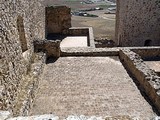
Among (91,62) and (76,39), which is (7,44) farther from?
(76,39)

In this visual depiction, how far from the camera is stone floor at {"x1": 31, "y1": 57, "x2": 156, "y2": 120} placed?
7.23m

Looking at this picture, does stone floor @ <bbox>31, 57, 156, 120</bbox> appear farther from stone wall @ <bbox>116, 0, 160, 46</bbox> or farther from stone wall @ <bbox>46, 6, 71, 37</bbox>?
stone wall @ <bbox>46, 6, 71, 37</bbox>

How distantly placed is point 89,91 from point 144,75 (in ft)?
6.62

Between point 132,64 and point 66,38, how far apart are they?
27.8ft

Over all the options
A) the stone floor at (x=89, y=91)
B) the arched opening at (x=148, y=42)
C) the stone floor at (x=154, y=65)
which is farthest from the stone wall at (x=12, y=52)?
the arched opening at (x=148, y=42)

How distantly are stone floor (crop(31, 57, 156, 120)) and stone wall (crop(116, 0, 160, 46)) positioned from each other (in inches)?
284

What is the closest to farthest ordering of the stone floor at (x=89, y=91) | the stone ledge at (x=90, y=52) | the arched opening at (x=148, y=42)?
the stone floor at (x=89, y=91) < the stone ledge at (x=90, y=52) < the arched opening at (x=148, y=42)

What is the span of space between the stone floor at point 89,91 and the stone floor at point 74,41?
4.41 metres

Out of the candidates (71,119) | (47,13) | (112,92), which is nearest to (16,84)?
(112,92)

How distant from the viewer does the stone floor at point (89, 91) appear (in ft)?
23.7

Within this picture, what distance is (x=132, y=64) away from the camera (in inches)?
401

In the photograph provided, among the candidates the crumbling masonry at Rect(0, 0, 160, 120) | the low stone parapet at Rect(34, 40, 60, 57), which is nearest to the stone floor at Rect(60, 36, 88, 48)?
the crumbling masonry at Rect(0, 0, 160, 120)

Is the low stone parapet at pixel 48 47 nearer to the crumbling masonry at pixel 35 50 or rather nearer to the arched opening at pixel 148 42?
the crumbling masonry at pixel 35 50

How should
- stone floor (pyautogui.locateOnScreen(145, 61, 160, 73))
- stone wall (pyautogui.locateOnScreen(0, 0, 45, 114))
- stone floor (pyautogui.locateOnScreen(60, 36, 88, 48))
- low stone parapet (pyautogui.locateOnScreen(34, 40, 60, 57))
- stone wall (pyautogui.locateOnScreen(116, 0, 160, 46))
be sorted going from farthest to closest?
stone wall (pyautogui.locateOnScreen(116, 0, 160, 46)) < stone floor (pyautogui.locateOnScreen(60, 36, 88, 48)) < stone floor (pyautogui.locateOnScreen(145, 61, 160, 73)) < low stone parapet (pyautogui.locateOnScreen(34, 40, 60, 57)) < stone wall (pyautogui.locateOnScreen(0, 0, 45, 114))
